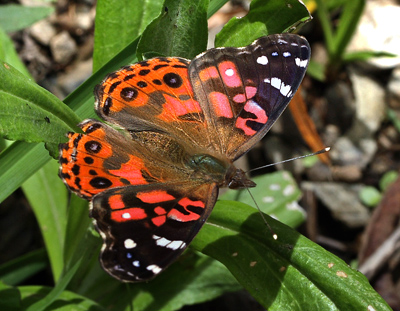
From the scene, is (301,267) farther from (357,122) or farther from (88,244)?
(357,122)

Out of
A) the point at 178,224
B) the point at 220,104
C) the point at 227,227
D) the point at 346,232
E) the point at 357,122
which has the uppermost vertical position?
the point at 220,104

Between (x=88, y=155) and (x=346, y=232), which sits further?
(x=346, y=232)

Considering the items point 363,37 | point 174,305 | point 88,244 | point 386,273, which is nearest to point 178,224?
point 88,244

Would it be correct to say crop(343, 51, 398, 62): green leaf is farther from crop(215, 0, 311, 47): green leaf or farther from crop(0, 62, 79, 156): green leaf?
crop(0, 62, 79, 156): green leaf

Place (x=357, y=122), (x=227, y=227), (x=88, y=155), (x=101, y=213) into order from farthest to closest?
(x=357, y=122)
(x=227, y=227)
(x=88, y=155)
(x=101, y=213)

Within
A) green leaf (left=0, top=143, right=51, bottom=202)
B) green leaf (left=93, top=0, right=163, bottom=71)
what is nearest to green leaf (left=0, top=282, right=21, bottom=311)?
green leaf (left=0, top=143, right=51, bottom=202)

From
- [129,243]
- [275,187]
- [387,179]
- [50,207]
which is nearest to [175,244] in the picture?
[129,243]

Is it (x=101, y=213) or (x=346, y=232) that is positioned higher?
(x=101, y=213)
